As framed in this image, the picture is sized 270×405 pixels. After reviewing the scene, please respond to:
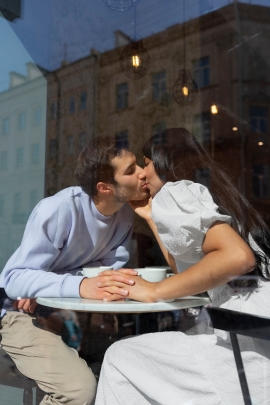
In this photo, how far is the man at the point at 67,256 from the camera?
118cm

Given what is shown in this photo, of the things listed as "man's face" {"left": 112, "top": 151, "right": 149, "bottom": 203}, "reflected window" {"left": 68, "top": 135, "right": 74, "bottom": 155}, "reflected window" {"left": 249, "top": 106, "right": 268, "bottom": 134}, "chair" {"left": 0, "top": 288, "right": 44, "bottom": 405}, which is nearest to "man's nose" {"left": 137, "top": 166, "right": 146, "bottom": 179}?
"man's face" {"left": 112, "top": 151, "right": 149, "bottom": 203}

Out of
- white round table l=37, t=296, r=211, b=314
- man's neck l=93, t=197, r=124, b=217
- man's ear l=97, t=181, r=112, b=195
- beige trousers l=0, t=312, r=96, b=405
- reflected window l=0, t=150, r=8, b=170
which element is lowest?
beige trousers l=0, t=312, r=96, b=405

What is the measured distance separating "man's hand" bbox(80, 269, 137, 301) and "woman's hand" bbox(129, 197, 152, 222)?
0.29 meters

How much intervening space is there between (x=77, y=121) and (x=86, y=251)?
0.50 meters

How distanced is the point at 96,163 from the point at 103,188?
90 millimetres

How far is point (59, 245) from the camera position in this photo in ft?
4.37

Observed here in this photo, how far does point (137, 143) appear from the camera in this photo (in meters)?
1.40

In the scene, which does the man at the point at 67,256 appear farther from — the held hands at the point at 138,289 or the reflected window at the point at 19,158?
the reflected window at the point at 19,158

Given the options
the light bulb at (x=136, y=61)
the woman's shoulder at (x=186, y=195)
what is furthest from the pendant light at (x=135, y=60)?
the woman's shoulder at (x=186, y=195)

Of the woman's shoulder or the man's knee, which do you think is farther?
the man's knee

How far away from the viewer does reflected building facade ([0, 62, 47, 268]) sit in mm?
1523

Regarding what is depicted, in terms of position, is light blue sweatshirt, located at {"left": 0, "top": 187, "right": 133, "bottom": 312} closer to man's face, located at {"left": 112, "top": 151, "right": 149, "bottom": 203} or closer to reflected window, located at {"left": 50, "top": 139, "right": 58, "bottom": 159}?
man's face, located at {"left": 112, "top": 151, "right": 149, "bottom": 203}

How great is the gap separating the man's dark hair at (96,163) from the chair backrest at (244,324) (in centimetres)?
58

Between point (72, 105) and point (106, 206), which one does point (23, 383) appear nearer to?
point (106, 206)
